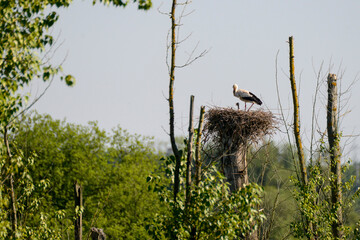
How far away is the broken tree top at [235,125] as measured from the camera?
1238 cm

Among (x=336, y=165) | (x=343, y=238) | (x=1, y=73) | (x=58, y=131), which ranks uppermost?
(x=58, y=131)

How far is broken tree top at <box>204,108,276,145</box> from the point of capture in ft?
40.6

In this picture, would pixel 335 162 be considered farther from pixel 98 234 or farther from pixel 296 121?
pixel 98 234

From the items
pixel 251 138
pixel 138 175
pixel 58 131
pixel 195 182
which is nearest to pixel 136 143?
pixel 138 175

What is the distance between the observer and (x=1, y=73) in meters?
8.95

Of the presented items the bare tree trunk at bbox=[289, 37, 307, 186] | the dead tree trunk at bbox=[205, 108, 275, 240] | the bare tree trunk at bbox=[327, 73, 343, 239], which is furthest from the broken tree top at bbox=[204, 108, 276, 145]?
the bare tree trunk at bbox=[327, 73, 343, 239]

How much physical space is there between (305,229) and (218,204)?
4345mm

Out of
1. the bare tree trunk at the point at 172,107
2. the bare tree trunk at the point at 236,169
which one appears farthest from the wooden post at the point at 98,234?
the bare tree trunk at the point at 172,107

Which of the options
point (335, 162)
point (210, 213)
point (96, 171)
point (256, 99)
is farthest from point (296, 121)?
point (96, 171)

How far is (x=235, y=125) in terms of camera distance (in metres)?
12.4

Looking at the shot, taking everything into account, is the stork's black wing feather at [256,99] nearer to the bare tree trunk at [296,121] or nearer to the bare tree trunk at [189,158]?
the bare tree trunk at [296,121]

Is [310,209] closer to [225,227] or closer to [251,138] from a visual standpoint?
[251,138]

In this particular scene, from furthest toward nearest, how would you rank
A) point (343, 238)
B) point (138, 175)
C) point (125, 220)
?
point (138, 175)
point (125, 220)
point (343, 238)

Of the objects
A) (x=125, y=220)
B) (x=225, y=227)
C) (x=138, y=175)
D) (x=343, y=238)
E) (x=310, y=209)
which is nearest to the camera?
(x=225, y=227)
